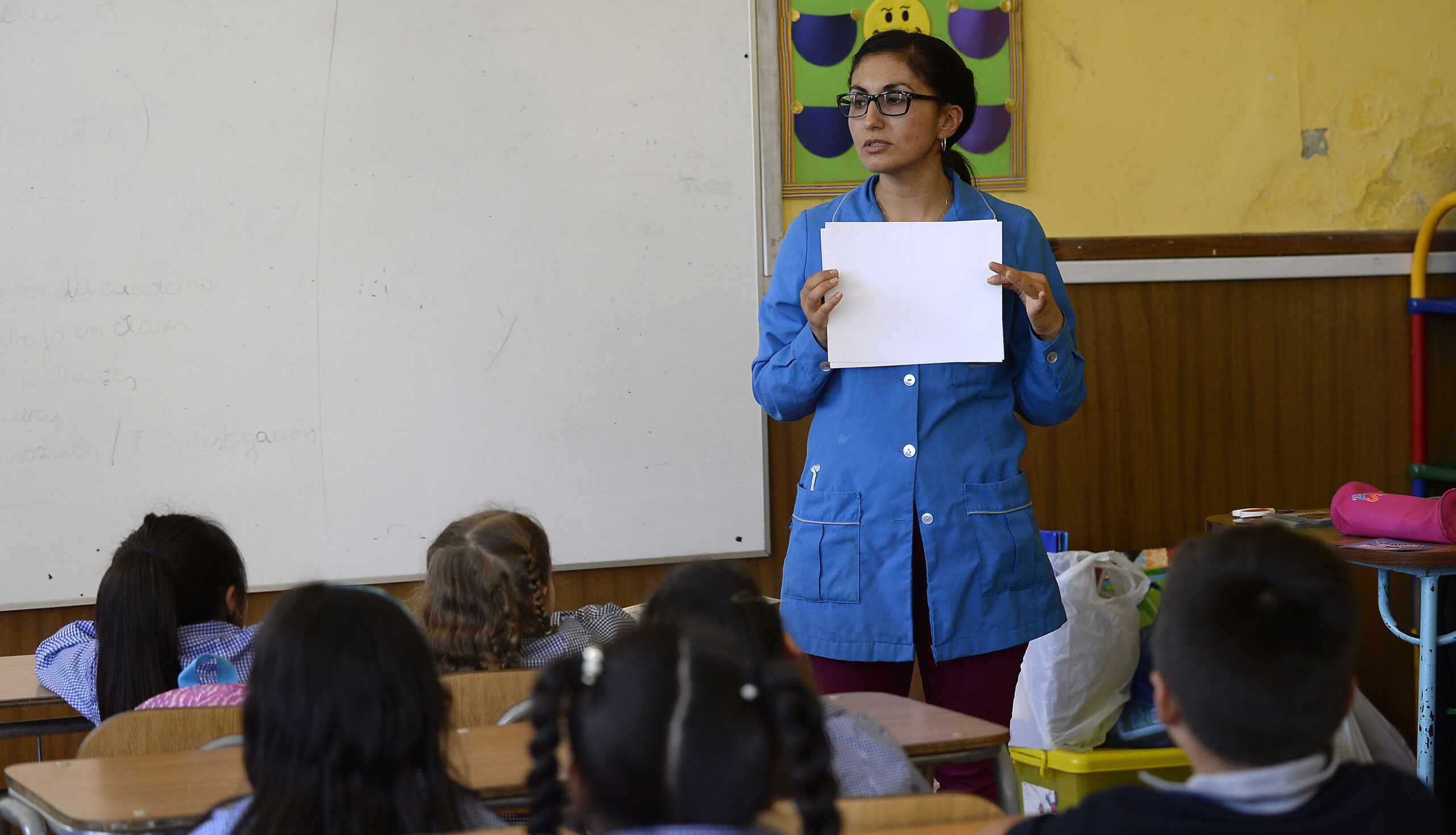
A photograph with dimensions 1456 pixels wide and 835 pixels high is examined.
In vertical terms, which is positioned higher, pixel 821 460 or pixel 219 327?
pixel 219 327

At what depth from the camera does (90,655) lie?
6.74 ft

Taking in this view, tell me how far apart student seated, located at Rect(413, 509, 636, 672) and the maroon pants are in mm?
455

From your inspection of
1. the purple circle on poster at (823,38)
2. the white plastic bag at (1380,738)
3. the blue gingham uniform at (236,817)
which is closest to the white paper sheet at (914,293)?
the blue gingham uniform at (236,817)

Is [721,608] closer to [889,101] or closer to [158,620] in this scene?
[889,101]

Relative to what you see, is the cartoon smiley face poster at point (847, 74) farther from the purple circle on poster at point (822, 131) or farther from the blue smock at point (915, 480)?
the blue smock at point (915, 480)

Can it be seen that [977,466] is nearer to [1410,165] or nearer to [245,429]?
[245,429]

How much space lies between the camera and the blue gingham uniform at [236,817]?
1.16m

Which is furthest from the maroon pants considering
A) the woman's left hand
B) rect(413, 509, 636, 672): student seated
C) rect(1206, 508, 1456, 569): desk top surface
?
rect(1206, 508, 1456, 569): desk top surface

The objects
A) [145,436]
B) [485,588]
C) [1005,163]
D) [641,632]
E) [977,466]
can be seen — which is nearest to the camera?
[641,632]

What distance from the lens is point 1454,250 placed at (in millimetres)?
3375

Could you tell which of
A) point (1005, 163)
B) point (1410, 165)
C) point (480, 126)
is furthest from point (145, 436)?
point (1410, 165)

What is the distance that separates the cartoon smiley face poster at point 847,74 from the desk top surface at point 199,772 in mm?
1742

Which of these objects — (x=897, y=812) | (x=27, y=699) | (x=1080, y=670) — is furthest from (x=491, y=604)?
(x=1080, y=670)

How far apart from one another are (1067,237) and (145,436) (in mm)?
2351
